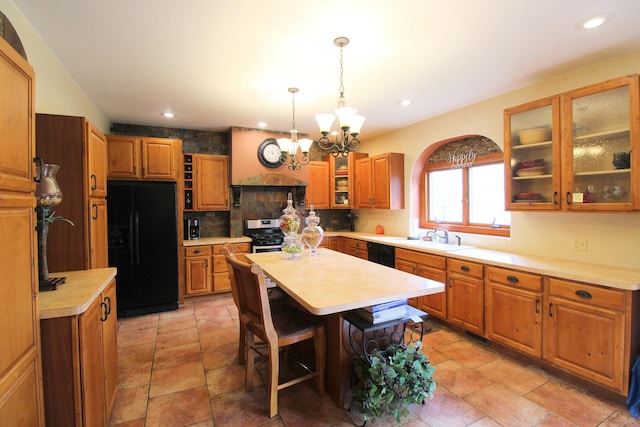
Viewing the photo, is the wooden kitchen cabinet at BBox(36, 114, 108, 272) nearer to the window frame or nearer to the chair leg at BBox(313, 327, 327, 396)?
the chair leg at BBox(313, 327, 327, 396)

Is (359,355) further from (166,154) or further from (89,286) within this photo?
(166,154)

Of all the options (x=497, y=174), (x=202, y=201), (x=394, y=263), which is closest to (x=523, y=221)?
(x=497, y=174)

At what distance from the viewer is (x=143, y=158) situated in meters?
3.85

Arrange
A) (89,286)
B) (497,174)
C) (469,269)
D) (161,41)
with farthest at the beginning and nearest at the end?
(497,174), (469,269), (161,41), (89,286)

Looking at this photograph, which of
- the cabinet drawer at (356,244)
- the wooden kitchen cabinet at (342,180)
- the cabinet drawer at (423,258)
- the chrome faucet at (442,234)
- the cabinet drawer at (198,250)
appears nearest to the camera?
the cabinet drawer at (423,258)

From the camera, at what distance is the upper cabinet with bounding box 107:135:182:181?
12.3 feet

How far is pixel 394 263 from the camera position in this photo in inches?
155

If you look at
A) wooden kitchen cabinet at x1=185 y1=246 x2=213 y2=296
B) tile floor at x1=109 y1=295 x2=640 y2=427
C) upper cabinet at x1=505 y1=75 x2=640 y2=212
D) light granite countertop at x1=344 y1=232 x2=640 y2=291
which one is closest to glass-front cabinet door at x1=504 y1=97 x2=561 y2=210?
upper cabinet at x1=505 y1=75 x2=640 y2=212

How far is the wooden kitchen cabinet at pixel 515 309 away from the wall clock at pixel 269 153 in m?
3.39

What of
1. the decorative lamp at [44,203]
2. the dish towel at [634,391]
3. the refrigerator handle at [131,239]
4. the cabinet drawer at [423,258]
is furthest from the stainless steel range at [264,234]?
the dish towel at [634,391]

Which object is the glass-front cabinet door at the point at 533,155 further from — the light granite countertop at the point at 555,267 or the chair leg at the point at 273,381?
the chair leg at the point at 273,381

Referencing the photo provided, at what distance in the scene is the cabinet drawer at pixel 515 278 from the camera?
243 centimetres

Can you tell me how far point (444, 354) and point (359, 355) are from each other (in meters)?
1.21

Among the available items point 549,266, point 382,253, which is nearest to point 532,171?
point 549,266
